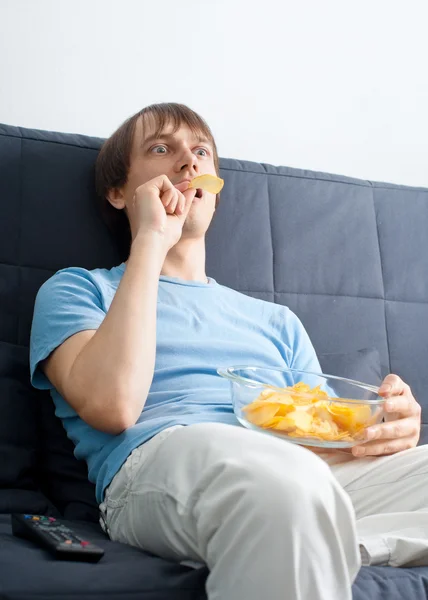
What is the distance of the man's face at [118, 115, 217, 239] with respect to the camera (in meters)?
1.64

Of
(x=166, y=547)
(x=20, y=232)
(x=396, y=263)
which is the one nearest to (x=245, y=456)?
(x=166, y=547)

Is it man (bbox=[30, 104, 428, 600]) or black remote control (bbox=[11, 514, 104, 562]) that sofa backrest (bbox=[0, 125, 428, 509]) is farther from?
black remote control (bbox=[11, 514, 104, 562])

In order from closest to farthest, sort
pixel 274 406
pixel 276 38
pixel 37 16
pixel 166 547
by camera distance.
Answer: pixel 166 547, pixel 274 406, pixel 37 16, pixel 276 38

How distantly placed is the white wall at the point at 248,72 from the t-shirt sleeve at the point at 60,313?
65 cm

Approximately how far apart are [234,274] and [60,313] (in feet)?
1.70

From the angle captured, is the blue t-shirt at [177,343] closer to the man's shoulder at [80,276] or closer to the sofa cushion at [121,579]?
the man's shoulder at [80,276]

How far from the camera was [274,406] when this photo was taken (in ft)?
4.01

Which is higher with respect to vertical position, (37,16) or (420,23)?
(420,23)

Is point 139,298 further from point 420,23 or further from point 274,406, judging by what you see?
point 420,23

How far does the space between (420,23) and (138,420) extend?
1626mm

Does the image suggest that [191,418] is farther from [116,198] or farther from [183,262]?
[116,198]

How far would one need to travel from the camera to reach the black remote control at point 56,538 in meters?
1.00

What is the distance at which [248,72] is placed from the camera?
222 cm

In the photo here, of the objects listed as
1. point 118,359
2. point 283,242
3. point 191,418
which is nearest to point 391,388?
point 191,418
